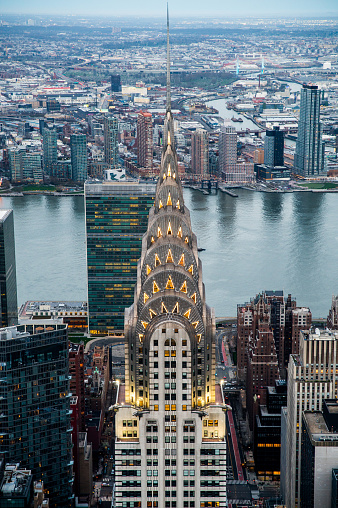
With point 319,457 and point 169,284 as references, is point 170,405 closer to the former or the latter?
point 169,284

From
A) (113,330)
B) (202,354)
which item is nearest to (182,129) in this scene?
(113,330)

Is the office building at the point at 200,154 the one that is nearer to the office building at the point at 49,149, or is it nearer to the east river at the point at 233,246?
the east river at the point at 233,246

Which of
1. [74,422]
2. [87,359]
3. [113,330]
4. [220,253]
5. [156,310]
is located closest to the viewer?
[156,310]

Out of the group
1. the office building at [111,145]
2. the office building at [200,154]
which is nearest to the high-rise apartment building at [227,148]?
the office building at [200,154]

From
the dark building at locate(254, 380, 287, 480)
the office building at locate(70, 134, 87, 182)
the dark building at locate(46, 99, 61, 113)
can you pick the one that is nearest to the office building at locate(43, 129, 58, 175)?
the office building at locate(70, 134, 87, 182)

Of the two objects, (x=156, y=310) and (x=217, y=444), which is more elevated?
(x=156, y=310)

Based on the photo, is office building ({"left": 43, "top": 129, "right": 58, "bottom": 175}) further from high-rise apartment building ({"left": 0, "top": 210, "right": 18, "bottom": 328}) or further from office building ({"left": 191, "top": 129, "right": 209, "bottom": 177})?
high-rise apartment building ({"left": 0, "top": 210, "right": 18, "bottom": 328})

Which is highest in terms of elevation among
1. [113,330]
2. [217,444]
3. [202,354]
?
[202,354]

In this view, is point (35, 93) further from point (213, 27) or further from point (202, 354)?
point (202, 354)
